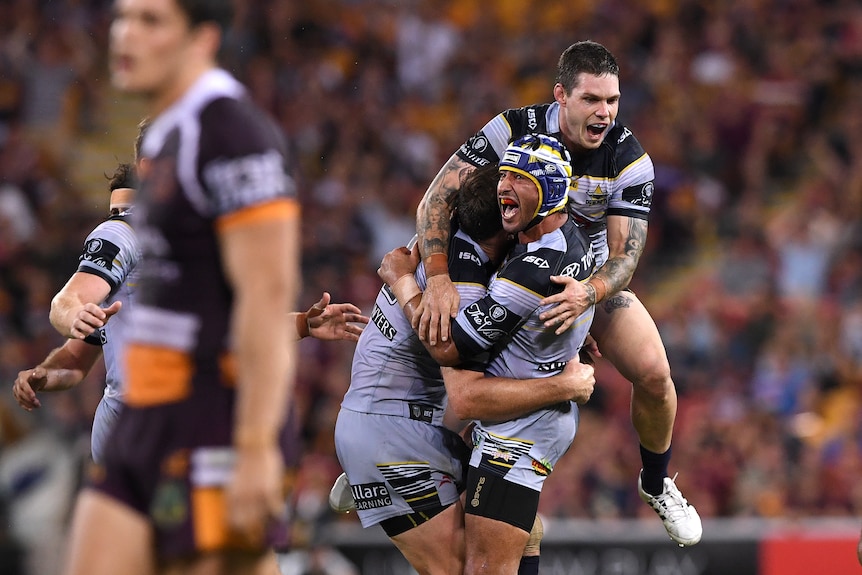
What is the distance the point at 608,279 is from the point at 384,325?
3.62 feet

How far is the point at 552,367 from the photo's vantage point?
19.2ft

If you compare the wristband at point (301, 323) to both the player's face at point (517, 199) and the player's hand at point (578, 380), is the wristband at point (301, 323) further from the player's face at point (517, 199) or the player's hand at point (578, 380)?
the player's hand at point (578, 380)

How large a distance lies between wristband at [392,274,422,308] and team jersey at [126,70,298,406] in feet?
7.57

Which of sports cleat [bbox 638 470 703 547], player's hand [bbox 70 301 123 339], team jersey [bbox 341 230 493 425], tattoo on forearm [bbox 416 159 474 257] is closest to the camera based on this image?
player's hand [bbox 70 301 123 339]

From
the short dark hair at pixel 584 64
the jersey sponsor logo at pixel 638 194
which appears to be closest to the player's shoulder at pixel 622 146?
the jersey sponsor logo at pixel 638 194

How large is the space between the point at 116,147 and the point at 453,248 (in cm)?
1302

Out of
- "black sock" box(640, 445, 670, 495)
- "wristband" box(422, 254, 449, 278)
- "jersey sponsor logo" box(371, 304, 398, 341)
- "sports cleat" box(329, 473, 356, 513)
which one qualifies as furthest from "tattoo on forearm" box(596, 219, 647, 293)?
"sports cleat" box(329, 473, 356, 513)

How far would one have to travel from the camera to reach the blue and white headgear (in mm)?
5562

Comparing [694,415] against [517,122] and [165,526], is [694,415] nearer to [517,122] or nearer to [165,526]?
[517,122]

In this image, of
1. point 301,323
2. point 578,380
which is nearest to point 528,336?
point 578,380

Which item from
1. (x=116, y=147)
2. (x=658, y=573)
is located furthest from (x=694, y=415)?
(x=116, y=147)

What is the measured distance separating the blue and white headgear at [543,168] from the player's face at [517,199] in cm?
2

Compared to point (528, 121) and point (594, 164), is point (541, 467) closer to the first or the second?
point (594, 164)

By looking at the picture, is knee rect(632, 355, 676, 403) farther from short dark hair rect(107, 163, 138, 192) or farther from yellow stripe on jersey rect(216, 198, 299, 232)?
yellow stripe on jersey rect(216, 198, 299, 232)
